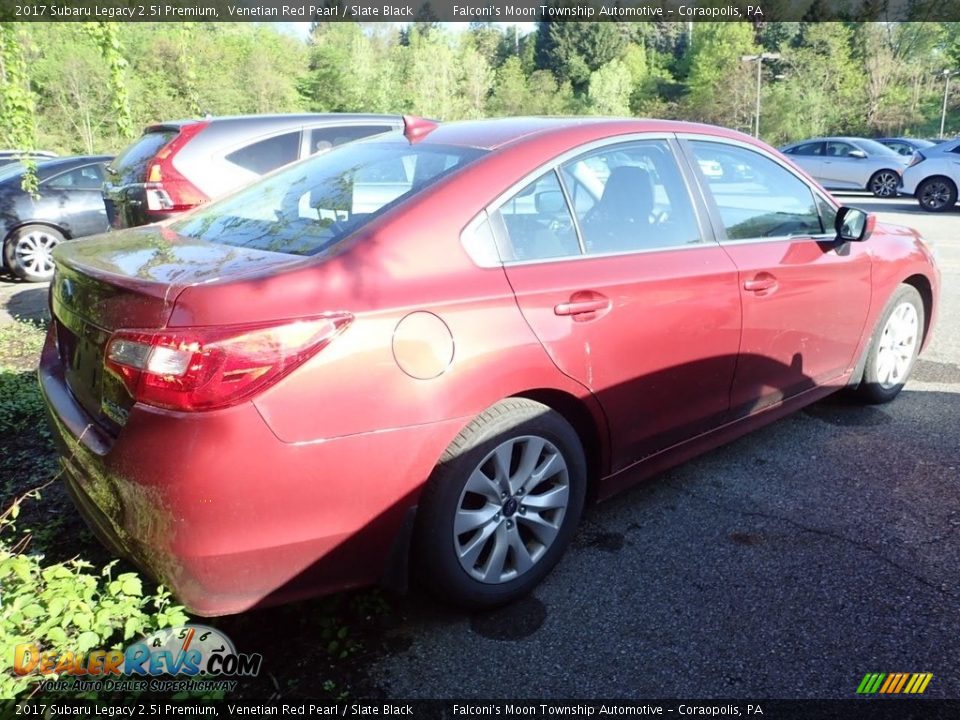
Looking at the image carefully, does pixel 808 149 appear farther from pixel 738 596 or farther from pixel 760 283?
pixel 738 596

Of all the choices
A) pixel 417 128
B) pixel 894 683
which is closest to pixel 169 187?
pixel 417 128

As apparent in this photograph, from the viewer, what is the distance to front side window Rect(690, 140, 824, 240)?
10.8 ft

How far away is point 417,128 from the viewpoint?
3.19 metres

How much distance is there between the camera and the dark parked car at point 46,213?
8438 millimetres

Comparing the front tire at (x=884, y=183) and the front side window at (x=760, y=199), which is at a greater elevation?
the front side window at (x=760, y=199)

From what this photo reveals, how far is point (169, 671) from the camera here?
7.04 ft

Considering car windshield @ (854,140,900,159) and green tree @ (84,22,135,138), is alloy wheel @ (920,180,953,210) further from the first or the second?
green tree @ (84,22,135,138)

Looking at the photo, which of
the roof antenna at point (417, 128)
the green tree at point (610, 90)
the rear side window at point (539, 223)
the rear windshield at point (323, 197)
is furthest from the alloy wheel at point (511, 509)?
the green tree at point (610, 90)

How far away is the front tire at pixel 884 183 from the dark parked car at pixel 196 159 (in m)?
16.9

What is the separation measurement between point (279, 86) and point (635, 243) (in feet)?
147

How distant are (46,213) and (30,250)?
18.3 inches

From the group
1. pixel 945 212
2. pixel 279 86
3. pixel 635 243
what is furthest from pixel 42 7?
pixel 279 86

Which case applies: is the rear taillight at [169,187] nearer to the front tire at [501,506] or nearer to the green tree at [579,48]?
the front tire at [501,506]

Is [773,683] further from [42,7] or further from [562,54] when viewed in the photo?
[562,54]
